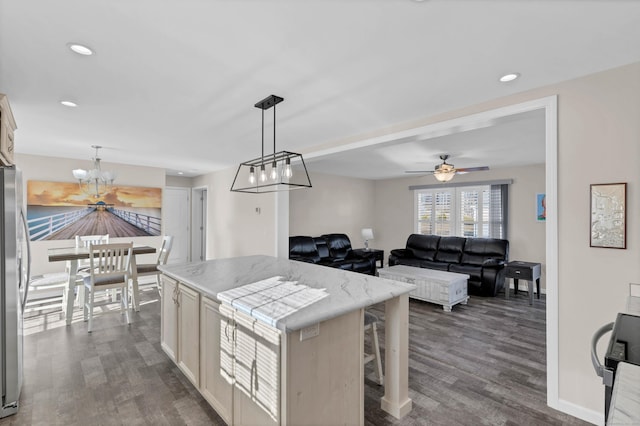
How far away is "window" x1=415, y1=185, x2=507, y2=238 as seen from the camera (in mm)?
6316

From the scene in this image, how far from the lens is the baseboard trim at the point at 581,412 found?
2.01 meters

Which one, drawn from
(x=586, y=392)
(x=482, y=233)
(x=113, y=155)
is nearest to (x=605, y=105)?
(x=586, y=392)

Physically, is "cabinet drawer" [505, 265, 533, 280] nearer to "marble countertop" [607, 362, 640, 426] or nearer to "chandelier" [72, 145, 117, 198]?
"marble countertop" [607, 362, 640, 426]

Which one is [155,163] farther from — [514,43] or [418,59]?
[514,43]

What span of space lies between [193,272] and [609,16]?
3.13m

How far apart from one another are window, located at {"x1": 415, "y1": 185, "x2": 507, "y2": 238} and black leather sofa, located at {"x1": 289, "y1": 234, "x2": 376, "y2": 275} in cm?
190

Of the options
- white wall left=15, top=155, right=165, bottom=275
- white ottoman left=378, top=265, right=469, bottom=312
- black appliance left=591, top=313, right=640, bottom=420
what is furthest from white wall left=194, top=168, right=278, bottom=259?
black appliance left=591, top=313, right=640, bottom=420

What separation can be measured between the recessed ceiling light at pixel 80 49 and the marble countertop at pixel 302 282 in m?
1.64

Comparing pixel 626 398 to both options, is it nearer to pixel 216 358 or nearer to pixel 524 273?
pixel 216 358

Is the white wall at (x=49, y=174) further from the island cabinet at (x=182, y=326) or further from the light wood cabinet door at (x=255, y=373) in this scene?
the light wood cabinet door at (x=255, y=373)

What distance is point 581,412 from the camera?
81.7 inches

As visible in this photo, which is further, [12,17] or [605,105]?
[605,105]

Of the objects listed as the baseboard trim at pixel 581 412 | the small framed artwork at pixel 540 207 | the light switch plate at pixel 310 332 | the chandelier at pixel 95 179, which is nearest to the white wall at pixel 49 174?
the chandelier at pixel 95 179

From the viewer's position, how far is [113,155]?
5.05m
